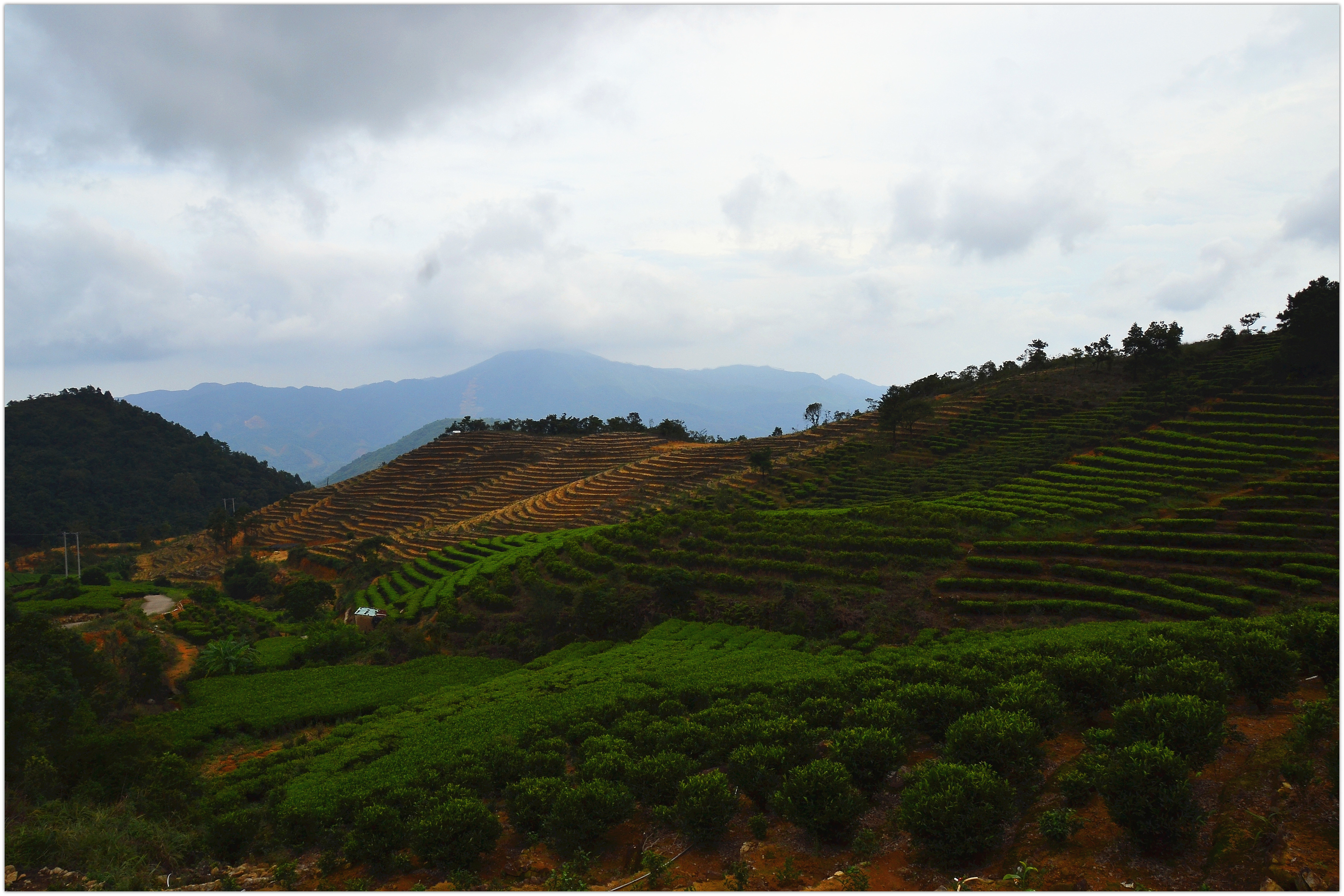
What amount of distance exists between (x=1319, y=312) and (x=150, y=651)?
77383 mm

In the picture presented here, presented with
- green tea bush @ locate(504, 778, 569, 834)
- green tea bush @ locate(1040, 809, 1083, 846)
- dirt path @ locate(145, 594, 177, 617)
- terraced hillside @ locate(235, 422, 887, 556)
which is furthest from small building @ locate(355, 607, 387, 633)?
green tea bush @ locate(1040, 809, 1083, 846)

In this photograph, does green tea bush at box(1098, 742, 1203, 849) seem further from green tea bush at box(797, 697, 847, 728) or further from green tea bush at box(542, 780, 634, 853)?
green tea bush at box(542, 780, 634, 853)

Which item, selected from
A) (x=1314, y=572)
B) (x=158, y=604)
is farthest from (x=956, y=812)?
(x=158, y=604)

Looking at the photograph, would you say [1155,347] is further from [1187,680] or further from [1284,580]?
[1187,680]

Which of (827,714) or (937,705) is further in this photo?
(827,714)

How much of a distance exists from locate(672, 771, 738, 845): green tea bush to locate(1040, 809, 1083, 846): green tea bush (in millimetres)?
4537

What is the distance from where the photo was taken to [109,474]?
103 meters

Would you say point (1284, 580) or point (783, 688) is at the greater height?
point (1284, 580)

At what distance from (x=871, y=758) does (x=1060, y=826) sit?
2.87m

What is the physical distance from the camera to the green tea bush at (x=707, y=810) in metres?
9.98

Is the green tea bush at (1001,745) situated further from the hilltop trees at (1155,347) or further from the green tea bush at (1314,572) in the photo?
the hilltop trees at (1155,347)

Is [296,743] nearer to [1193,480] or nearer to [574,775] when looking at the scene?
[574,775]

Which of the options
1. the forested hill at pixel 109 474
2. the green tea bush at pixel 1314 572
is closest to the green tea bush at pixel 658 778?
the green tea bush at pixel 1314 572

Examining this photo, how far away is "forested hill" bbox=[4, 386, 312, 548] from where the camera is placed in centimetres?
8900
